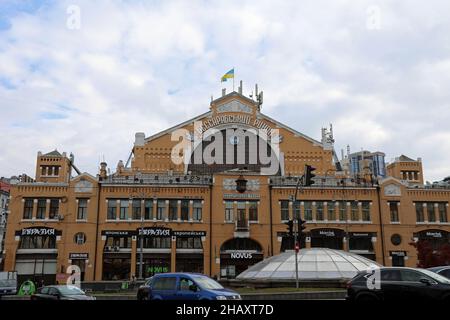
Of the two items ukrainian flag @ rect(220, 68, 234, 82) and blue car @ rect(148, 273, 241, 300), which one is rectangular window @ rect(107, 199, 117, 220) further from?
blue car @ rect(148, 273, 241, 300)

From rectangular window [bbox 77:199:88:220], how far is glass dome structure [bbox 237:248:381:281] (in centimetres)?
2349

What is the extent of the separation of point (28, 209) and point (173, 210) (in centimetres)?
1619

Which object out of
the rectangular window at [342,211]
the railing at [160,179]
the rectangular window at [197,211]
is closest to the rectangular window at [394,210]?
the rectangular window at [342,211]

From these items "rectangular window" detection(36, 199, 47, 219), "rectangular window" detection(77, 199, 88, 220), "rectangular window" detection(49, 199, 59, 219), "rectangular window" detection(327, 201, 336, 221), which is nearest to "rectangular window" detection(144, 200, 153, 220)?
"rectangular window" detection(77, 199, 88, 220)

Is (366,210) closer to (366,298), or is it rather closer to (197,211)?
(197,211)

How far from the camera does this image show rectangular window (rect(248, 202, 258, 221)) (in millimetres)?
55062

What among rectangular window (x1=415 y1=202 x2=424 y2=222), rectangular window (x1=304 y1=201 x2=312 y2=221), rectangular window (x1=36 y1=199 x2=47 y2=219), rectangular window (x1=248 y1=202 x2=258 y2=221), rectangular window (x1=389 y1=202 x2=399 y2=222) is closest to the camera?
rectangular window (x1=36 y1=199 x2=47 y2=219)

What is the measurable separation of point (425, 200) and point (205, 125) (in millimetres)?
28619

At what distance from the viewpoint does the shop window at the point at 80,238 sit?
173ft

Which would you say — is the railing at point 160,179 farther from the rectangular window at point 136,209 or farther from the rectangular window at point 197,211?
the rectangular window at point 197,211

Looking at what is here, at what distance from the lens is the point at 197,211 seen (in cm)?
5525

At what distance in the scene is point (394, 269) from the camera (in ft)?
60.2

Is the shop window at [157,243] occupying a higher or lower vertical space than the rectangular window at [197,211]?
lower

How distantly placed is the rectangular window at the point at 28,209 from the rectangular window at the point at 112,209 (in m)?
8.53
